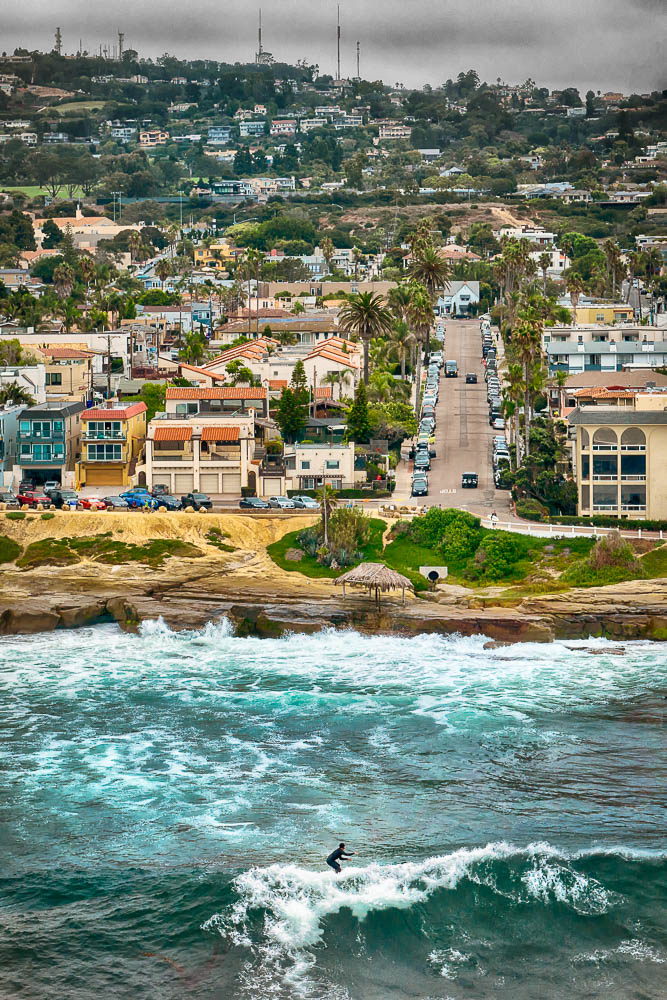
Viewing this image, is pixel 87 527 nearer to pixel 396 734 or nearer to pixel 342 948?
pixel 396 734

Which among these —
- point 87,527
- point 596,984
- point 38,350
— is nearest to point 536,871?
point 596,984

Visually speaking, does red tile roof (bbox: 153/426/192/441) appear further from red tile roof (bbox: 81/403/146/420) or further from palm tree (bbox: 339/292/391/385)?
palm tree (bbox: 339/292/391/385)

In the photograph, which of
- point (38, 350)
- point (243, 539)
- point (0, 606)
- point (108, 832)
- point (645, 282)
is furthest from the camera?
point (645, 282)

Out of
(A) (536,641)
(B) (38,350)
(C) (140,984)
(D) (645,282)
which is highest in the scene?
(D) (645,282)

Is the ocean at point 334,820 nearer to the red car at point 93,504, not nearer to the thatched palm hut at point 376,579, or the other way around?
the thatched palm hut at point 376,579

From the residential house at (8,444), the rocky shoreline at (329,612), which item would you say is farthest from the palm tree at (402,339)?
the rocky shoreline at (329,612)

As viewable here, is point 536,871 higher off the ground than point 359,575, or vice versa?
point 359,575

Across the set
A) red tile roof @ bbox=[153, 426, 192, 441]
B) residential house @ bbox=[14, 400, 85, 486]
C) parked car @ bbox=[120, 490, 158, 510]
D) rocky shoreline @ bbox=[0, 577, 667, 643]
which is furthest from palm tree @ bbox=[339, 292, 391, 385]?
rocky shoreline @ bbox=[0, 577, 667, 643]

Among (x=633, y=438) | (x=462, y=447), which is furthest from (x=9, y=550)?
(x=633, y=438)
